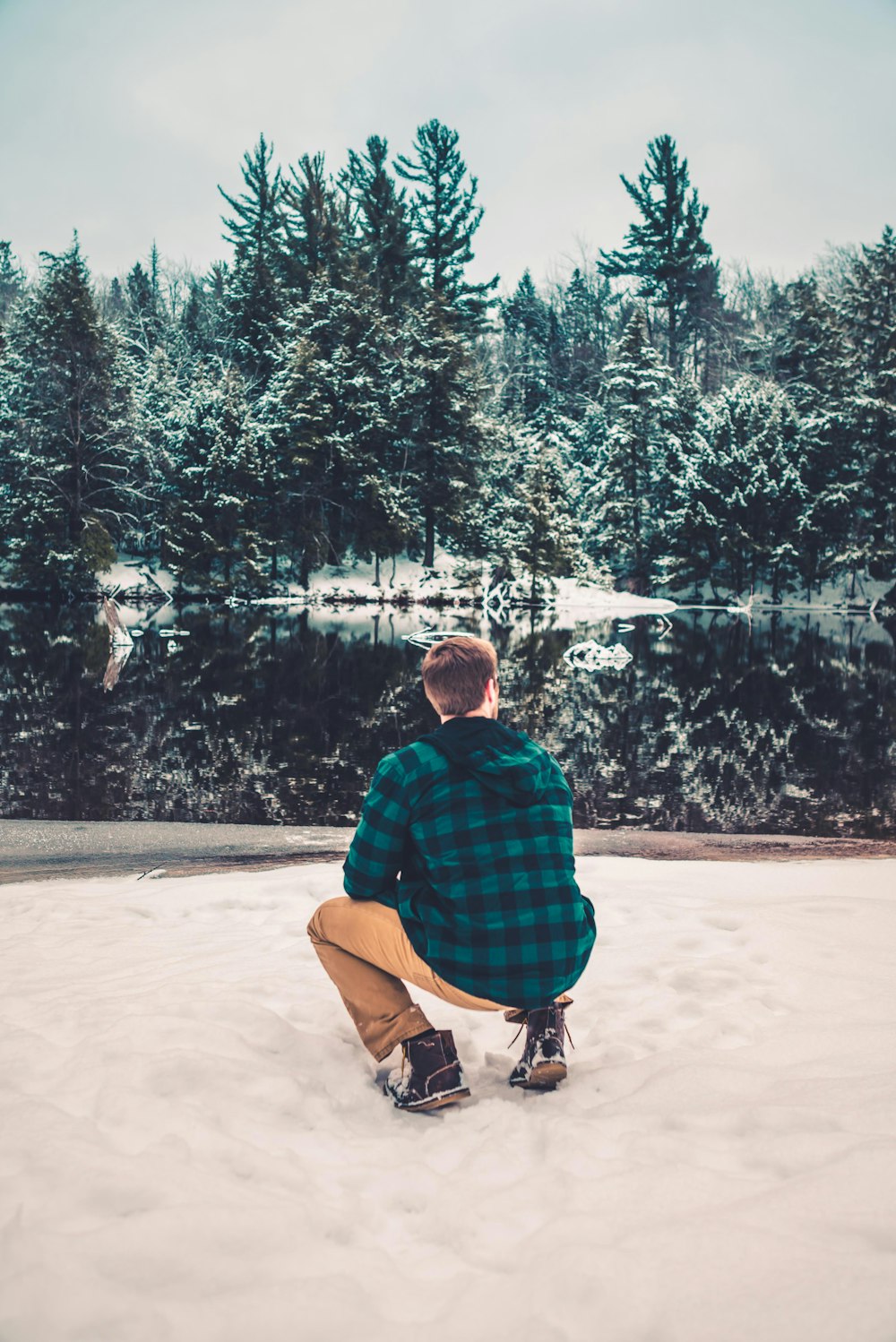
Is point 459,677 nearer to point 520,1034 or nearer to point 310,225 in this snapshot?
point 520,1034

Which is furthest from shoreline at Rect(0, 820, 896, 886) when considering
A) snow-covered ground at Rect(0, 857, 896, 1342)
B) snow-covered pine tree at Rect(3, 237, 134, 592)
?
snow-covered pine tree at Rect(3, 237, 134, 592)

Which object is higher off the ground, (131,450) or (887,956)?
(131,450)

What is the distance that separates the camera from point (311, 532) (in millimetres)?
35562

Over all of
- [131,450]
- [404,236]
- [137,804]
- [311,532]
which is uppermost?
[404,236]

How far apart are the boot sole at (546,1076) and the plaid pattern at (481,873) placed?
218 millimetres

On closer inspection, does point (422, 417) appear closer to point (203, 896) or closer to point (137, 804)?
point (137, 804)

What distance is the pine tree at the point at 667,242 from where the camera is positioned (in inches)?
1735

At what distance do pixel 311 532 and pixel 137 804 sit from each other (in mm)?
28792

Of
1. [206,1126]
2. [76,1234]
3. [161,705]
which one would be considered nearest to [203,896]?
[206,1126]

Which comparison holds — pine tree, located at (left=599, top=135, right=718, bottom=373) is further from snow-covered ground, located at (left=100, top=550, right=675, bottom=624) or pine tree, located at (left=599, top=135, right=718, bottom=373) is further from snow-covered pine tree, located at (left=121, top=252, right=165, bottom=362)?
snow-covered pine tree, located at (left=121, top=252, right=165, bottom=362)

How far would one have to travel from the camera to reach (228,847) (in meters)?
6.29

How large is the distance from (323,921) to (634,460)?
37.7m

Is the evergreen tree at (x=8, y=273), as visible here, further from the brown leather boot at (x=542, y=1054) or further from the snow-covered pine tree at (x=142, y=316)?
the brown leather boot at (x=542, y=1054)

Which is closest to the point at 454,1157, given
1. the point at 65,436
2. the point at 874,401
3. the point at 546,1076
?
the point at 546,1076
